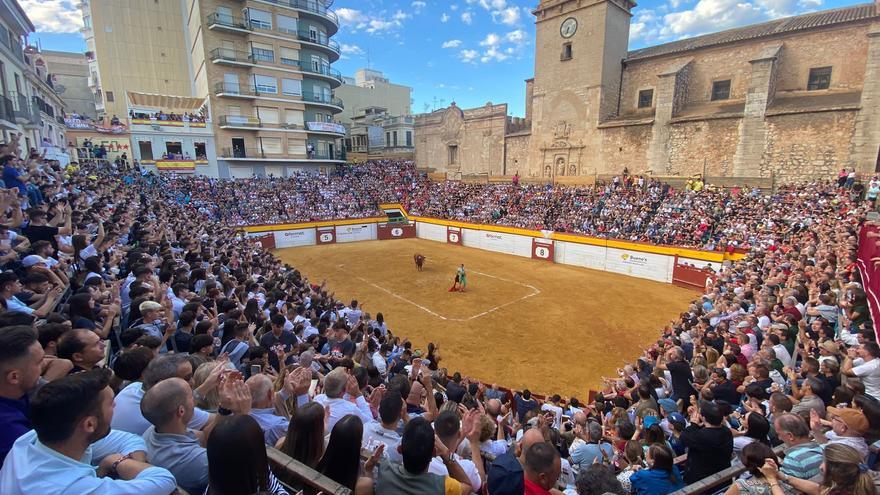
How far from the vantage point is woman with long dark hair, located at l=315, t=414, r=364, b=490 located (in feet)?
9.39

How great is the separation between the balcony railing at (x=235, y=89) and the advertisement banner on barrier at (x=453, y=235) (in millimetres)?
25481

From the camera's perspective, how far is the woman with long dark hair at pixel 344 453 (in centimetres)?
286

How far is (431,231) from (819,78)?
29.8m

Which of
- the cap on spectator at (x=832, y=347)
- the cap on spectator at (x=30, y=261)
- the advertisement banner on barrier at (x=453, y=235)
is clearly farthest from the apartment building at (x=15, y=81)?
the cap on spectator at (x=832, y=347)

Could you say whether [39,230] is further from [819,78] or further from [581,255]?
[819,78]

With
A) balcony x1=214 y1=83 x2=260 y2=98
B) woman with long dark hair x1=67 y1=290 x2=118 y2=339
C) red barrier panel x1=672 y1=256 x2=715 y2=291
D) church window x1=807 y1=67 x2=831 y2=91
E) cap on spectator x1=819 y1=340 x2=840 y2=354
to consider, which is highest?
balcony x1=214 y1=83 x2=260 y2=98

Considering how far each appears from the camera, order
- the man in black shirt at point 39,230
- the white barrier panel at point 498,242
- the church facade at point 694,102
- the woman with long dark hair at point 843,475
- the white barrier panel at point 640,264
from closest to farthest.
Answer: the woman with long dark hair at point 843,475 < the man in black shirt at point 39,230 < the white barrier panel at point 640,264 < the church facade at point 694,102 < the white barrier panel at point 498,242

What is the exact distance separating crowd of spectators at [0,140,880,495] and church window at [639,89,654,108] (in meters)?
23.9

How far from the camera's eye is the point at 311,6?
4372 cm

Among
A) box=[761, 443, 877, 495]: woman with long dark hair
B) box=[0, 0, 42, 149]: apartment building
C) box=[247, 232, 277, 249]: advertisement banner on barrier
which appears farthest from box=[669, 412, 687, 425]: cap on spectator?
box=[247, 232, 277, 249]: advertisement banner on barrier

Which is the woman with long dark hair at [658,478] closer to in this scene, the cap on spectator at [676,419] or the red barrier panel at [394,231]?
the cap on spectator at [676,419]

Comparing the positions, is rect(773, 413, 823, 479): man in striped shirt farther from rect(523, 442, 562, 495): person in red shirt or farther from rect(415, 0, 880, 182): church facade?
rect(415, 0, 880, 182): church facade

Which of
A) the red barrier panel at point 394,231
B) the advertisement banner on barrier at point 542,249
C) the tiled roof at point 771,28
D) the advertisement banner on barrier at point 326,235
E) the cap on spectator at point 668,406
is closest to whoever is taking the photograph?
the cap on spectator at point 668,406

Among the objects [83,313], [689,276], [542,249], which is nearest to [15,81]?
[83,313]
